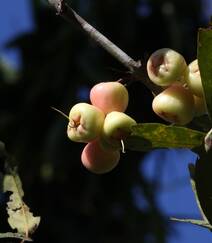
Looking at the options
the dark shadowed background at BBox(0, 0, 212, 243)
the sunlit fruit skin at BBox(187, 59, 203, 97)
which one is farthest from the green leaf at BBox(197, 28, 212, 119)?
the dark shadowed background at BBox(0, 0, 212, 243)

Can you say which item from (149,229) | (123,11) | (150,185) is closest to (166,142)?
(149,229)

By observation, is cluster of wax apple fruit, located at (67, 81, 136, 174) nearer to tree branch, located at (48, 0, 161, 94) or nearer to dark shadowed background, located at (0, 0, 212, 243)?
tree branch, located at (48, 0, 161, 94)

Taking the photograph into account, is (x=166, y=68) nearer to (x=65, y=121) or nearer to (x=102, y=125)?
(x=102, y=125)

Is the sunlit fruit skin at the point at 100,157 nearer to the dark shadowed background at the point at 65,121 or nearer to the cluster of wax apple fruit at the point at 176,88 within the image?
the cluster of wax apple fruit at the point at 176,88

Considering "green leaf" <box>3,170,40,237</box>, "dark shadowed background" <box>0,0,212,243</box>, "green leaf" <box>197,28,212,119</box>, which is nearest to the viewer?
"green leaf" <box>197,28,212,119</box>

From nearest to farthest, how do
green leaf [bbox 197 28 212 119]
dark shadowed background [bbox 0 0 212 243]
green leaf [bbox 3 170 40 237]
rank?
green leaf [bbox 197 28 212 119] < green leaf [bbox 3 170 40 237] < dark shadowed background [bbox 0 0 212 243]

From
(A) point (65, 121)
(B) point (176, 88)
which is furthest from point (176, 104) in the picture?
(A) point (65, 121)

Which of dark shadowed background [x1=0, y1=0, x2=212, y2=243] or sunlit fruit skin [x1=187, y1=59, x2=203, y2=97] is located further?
dark shadowed background [x1=0, y1=0, x2=212, y2=243]
